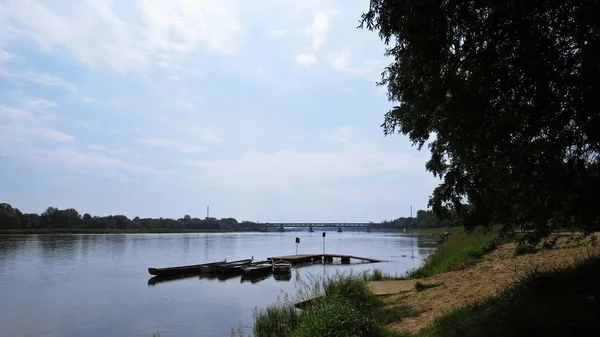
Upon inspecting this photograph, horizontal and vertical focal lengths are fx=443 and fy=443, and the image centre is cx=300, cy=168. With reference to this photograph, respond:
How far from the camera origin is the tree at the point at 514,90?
549 centimetres

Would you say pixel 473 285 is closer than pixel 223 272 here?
Yes

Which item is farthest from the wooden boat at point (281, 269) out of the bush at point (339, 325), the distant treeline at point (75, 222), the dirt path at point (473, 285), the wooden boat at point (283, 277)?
the distant treeline at point (75, 222)

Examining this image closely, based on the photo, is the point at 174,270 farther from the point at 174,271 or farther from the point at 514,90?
the point at 514,90

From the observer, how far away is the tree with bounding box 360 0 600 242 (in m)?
5.49

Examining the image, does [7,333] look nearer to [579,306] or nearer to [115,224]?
[579,306]

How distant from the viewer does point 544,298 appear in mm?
6984

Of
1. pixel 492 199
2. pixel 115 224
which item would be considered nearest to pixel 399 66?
pixel 492 199

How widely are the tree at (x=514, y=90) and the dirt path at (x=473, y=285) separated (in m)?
3.84

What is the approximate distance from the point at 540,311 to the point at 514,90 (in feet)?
10.7

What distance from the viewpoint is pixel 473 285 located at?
13.0m

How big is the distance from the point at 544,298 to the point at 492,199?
6.12 ft

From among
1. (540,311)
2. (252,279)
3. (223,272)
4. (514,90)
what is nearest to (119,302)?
(252,279)

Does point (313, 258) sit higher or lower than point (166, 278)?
higher

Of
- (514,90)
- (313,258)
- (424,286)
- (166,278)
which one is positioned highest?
(514,90)
